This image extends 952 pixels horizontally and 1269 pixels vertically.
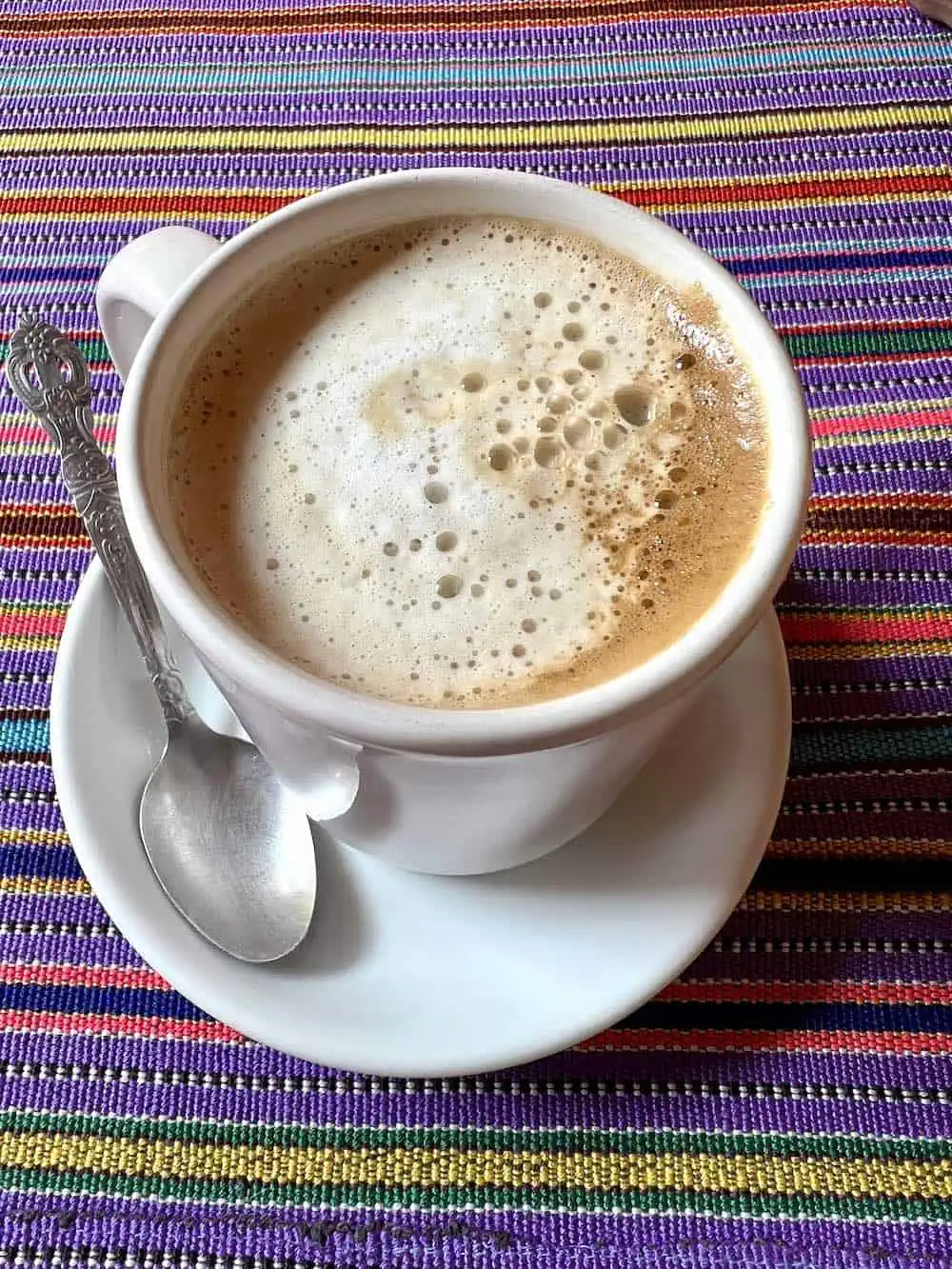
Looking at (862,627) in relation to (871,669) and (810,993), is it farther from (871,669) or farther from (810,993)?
(810,993)

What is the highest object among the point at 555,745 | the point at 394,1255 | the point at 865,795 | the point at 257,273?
the point at 257,273

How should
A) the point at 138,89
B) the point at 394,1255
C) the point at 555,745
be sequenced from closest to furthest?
1. the point at 555,745
2. the point at 394,1255
3. the point at 138,89

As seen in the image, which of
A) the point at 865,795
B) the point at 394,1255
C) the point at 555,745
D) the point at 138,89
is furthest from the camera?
the point at 138,89

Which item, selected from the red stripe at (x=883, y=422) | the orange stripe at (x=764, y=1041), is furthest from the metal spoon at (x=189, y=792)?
the red stripe at (x=883, y=422)

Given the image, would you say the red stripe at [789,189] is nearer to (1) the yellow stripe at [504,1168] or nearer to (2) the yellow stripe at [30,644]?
(2) the yellow stripe at [30,644]

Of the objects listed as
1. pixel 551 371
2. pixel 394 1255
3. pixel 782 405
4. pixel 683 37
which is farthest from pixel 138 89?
pixel 394 1255

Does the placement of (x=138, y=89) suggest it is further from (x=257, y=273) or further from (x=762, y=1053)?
(x=762, y=1053)

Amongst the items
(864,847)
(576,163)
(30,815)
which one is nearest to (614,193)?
(576,163)
